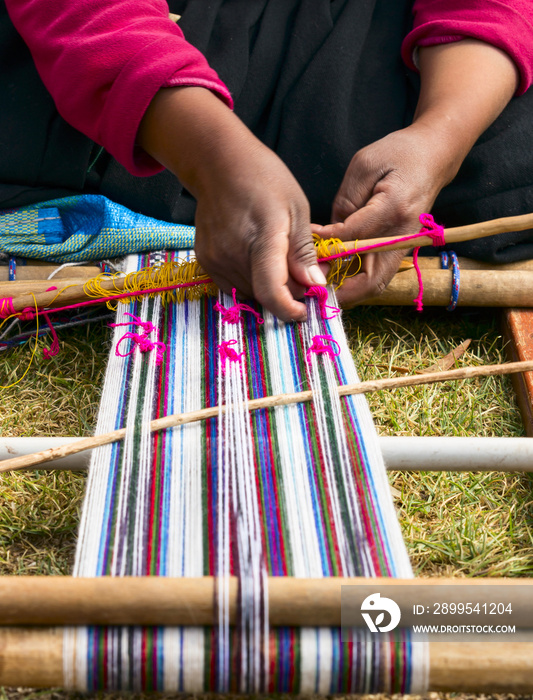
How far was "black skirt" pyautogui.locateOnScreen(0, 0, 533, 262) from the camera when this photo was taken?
138 centimetres

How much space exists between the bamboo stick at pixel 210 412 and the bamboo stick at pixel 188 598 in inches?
8.3

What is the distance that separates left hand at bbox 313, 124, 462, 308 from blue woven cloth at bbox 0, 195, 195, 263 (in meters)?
0.46

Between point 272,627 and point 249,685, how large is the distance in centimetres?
7

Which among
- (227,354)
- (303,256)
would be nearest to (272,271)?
(303,256)

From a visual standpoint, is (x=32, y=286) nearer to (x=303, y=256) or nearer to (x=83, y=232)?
(x=83, y=232)

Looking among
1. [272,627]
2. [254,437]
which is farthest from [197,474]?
[272,627]

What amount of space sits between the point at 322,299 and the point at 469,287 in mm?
508

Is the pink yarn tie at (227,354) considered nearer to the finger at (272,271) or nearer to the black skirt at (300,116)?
the finger at (272,271)

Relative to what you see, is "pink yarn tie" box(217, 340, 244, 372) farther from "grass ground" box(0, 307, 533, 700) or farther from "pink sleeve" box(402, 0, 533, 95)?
"pink sleeve" box(402, 0, 533, 95)

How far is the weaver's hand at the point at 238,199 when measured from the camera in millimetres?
1004

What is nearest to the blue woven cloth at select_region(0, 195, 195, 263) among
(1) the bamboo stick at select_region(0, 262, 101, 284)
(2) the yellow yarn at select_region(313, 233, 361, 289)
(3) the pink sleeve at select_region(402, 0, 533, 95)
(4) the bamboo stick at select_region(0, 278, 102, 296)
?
(1) the bamboo stick at select_region(0, 262, 101, 284)

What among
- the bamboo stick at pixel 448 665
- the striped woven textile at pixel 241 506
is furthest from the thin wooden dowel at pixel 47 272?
the bamboo stick at pixel 448 665

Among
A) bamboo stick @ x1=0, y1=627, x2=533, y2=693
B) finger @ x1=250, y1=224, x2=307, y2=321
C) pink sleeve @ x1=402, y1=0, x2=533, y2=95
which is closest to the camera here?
bamboo stick @ x1=0, y1=627, x2=533, y2=693

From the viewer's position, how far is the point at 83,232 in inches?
56.9
